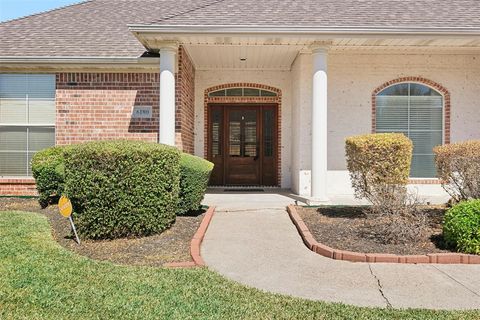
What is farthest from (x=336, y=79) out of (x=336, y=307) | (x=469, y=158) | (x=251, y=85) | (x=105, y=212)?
(x=336, y=307)

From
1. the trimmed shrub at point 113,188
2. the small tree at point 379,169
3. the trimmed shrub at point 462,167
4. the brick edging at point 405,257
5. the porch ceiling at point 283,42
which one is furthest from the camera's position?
the porch ceiling at point 283,42

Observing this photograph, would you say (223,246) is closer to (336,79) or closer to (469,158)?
(469,158)

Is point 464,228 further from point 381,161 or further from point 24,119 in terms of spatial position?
point 24,119

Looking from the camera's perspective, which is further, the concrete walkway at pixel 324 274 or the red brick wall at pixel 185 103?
the red brick wall at pixel 185 103

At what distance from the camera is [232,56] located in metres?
10.7

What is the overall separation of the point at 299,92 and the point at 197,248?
6242 mm

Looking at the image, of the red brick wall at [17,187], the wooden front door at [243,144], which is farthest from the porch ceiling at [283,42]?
the red brick wall at [17,187]

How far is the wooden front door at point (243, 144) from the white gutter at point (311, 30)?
4.24 metres

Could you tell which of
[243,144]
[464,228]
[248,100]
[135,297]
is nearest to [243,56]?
[248,100]

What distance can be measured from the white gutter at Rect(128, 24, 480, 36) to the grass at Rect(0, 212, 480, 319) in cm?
524

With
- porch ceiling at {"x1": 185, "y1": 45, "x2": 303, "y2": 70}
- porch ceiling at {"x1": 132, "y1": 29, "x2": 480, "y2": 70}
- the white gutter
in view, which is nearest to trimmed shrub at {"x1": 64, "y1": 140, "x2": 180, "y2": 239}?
the white gutter

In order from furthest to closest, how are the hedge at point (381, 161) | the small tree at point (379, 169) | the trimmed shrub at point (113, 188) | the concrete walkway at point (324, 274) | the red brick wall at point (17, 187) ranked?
the red brick wall at point (17, 187) → the hedge at point (381, 161) → the small tree at point (379, 169) → the trimmed shrub at point (113, 188) → the concrete walkway at point (324, 274)

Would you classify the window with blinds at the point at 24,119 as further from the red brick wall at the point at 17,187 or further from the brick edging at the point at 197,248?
the brick edging at the point at 197,248

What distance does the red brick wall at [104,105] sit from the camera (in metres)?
9.96
